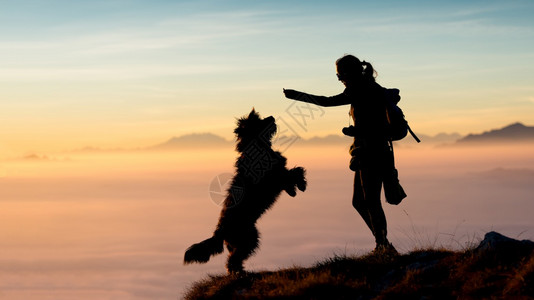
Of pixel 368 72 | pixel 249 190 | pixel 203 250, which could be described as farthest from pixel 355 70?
pixel 203 250

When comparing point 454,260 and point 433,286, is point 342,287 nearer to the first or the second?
point 433,286

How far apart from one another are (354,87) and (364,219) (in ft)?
7.55

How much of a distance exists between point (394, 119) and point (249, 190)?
304 cm

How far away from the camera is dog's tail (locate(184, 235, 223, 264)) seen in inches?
427

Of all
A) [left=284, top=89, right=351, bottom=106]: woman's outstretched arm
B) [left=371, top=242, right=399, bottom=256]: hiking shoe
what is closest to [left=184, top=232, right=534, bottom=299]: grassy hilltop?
[left=371, top=242, right=399, bottom=256]: hiking shoe

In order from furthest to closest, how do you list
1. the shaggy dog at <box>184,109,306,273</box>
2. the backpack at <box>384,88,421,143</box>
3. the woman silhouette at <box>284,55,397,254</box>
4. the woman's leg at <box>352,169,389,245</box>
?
1. the shaggy dog at <box>184,109,306,273</box>
2. the woman's leg at <box>352,169,389,245</box>
3. the woman silhouette at <box>284,55,397,254</box>
4. the backpack at <box>384,88,421,143</box>

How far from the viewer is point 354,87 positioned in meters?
9.77

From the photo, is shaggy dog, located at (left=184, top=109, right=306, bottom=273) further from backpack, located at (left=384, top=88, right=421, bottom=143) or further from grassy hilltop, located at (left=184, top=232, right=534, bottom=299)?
backpack, located at (left=384, top=88, right=421, bottom=143)

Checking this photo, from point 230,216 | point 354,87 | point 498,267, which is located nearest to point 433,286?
point 498,267

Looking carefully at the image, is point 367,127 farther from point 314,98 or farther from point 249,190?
point 249,190

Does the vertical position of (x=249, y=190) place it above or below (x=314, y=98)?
below

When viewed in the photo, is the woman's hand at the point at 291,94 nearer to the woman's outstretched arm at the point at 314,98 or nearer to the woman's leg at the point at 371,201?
the woman's outstretched arm at the point at 314,98

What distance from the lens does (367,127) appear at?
9641 mm

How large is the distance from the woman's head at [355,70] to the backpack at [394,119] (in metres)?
0.37
